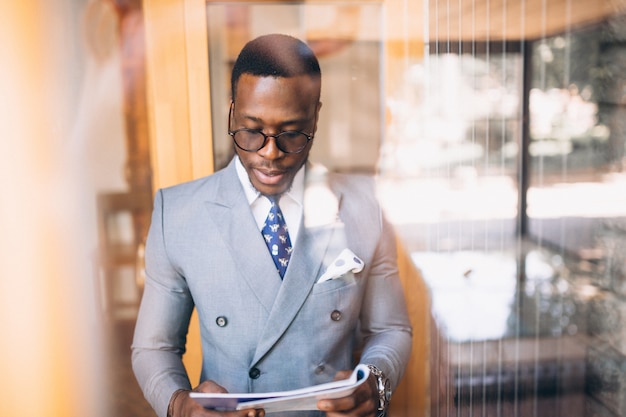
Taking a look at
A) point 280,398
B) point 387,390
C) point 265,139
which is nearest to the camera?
point 280,398

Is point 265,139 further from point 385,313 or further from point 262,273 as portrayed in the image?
point 385,313

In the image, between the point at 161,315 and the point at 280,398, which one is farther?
the point at 161,315

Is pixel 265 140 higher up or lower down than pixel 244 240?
higher up

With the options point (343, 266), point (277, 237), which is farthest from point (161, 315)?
point (343, 266)

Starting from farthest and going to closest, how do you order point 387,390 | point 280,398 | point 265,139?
1. point 387,390
2. point 265,139
3. point 280,398

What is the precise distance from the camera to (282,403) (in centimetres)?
132

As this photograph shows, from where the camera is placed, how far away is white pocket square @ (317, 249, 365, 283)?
4.94 feet

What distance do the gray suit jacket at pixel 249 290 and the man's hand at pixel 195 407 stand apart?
0.03 meters

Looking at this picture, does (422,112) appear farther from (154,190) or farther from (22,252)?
(22,252)

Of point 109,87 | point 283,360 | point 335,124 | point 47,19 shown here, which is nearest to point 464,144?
point 335,124

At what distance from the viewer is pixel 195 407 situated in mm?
1438

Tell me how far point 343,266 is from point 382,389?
1.01 feet

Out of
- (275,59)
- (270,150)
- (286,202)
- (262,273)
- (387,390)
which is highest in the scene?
(275,59)

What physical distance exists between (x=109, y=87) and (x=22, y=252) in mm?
452
